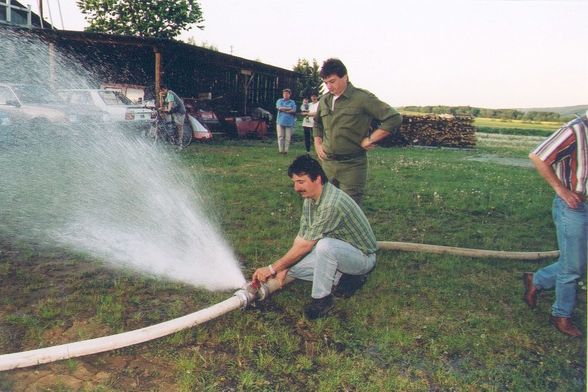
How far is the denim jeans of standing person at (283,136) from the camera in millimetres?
15695

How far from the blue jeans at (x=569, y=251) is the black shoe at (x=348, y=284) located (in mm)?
1675

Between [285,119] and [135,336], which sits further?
[285,119]

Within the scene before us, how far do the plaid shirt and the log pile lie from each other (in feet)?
72.4

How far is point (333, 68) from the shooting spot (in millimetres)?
5090

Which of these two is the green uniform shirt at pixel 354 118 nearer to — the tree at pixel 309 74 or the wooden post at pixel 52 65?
the wooden post at pixel 52 65

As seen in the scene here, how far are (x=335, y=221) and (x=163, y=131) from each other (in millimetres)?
12660

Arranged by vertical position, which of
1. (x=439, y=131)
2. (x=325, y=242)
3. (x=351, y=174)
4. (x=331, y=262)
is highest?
(x=351, y=174)

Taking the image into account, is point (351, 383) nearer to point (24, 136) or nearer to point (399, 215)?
point (399, 215)

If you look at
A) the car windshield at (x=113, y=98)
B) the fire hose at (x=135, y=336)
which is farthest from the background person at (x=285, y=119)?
the fire hose at (x=135, y=336)

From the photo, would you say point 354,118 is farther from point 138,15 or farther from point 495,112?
point 495,112

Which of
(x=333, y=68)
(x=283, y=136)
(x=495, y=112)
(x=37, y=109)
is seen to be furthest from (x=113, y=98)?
(x=495, y=112)

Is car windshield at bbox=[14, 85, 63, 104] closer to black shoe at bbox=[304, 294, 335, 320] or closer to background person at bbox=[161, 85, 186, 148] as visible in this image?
background person at bbox=[161, 85, 186, 148]

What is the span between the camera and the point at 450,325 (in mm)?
4398

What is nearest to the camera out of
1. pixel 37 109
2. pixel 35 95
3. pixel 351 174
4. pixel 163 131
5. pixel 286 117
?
pixel 351 174
